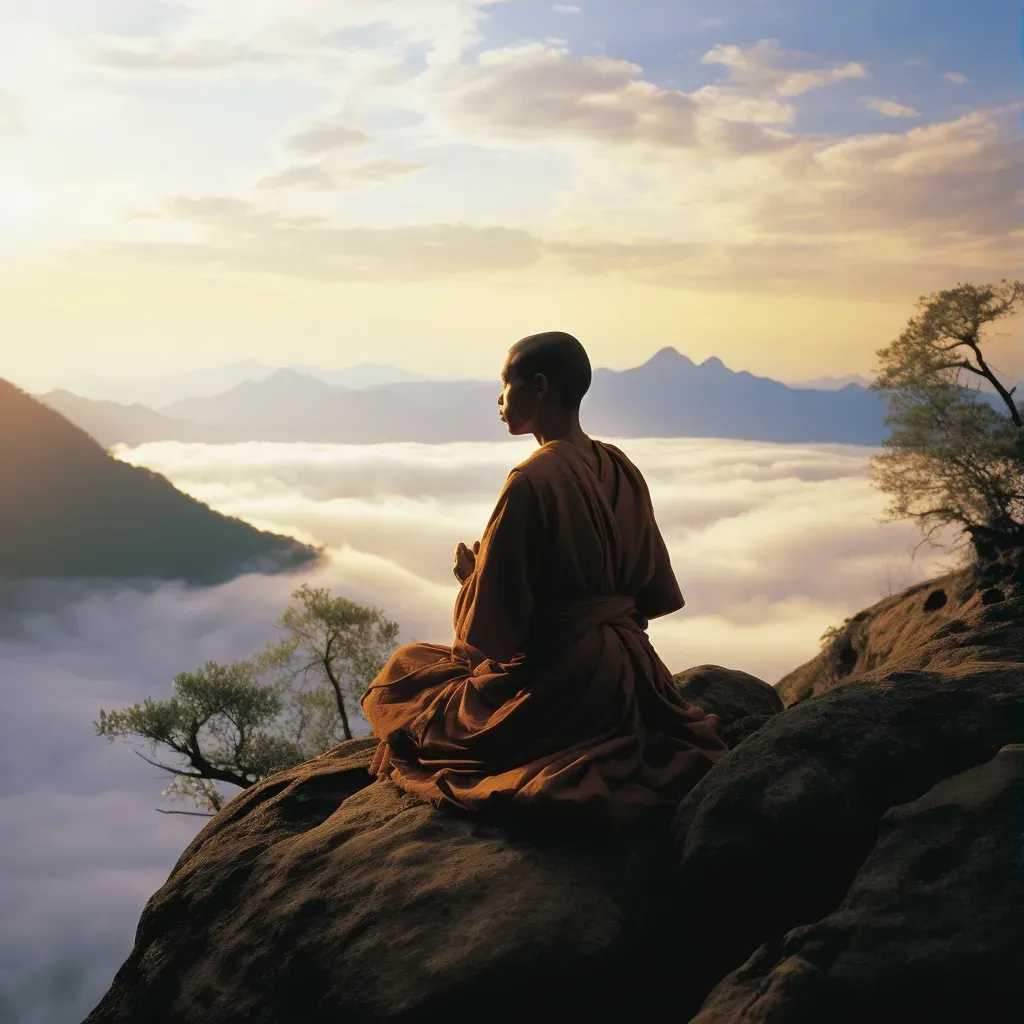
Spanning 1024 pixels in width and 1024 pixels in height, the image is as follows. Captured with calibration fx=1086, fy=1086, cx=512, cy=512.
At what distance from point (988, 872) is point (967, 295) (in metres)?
19.4

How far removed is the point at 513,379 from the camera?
22.0 feet

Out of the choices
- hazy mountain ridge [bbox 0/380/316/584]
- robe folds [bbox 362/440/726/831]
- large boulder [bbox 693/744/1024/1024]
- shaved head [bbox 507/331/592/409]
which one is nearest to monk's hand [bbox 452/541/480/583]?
robe folds [bbox 362/440/726/831]

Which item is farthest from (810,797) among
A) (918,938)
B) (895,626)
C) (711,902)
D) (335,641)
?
(335,641)

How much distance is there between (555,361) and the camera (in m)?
6.60

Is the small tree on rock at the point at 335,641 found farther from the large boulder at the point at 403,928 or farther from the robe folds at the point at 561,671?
the robe folds at the point at 561,671

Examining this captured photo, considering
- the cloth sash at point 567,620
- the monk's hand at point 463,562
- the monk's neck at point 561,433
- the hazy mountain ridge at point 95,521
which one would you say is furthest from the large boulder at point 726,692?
the hazy mountain ridge at point 95,521

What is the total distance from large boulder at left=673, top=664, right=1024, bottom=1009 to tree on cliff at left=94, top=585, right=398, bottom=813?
1402cm

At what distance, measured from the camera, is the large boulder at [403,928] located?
17.2 feet

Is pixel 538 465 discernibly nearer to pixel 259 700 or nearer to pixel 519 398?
pixel 519 398

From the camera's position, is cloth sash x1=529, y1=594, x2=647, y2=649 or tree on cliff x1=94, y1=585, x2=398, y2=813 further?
tree on cliff x1=94, y1=585, x2=398, y2=813

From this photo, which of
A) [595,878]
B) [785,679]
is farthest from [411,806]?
[785,679]

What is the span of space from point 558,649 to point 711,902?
175 cm

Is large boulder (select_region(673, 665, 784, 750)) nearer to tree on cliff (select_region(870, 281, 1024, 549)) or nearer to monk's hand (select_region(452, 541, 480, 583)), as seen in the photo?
monk's hand (select_region(452, 541, 480, 583))

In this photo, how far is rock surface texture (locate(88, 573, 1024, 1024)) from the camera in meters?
4.28
